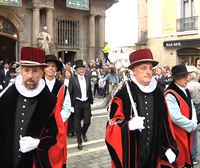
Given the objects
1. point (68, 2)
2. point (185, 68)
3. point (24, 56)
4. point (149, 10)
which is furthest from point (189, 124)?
point (149, 10)

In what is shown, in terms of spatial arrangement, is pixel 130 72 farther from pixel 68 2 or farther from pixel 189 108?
pixel 68 2

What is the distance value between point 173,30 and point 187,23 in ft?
4.40

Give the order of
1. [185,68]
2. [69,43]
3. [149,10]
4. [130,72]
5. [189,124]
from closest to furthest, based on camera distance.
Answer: [130,72], [189,124], [185,68], [69,43], [149,10]

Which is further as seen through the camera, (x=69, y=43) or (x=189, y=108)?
(x=69, y=43)

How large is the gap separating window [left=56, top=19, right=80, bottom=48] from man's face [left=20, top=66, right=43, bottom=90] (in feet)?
73.7

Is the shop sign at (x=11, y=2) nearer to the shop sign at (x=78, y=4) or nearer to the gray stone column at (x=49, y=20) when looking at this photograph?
the gray stone column at (x=49, y=20)

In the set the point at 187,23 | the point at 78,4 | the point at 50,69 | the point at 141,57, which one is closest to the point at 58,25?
the point at 78,4

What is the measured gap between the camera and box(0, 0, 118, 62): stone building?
2361 centimetres

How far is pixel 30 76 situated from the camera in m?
3.63

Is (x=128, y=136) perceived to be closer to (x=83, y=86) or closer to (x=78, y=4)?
(x=83, y=86)

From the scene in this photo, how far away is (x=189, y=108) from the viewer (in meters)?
5.14

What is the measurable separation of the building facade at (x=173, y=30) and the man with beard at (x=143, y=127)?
23.1m

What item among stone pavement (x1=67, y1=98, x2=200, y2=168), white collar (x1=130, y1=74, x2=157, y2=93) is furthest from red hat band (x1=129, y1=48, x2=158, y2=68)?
stone pavement (x1=67, y1=98, x2=200, y2=168)

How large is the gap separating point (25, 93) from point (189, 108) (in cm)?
254
